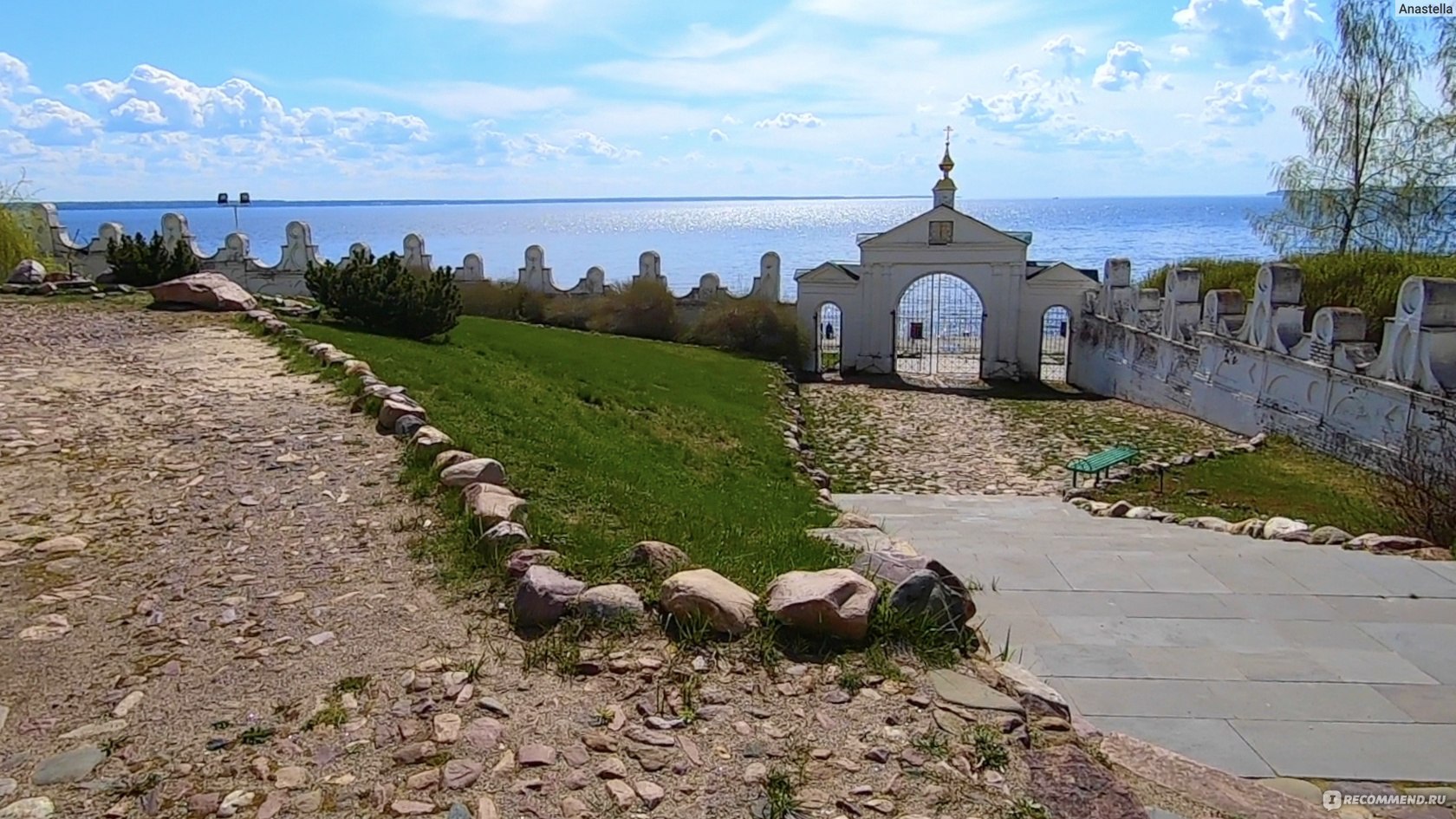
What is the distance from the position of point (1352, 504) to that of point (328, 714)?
41.1 ft

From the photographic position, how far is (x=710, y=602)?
14.1 feet

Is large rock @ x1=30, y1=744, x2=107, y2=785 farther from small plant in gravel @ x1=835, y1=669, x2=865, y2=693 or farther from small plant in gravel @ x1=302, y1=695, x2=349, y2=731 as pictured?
small plant in gravel @ x1=835, y1=669, x2=865, y2=693

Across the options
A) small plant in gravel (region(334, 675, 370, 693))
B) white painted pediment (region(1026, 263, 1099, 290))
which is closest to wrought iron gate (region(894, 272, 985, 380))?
white painted pediment (region(1026, 263, 1099, 290))

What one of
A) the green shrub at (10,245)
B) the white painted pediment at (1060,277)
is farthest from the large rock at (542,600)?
the white painted pediment at (1060,277)

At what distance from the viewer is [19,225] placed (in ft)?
67.7

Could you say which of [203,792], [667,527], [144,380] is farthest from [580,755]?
[144,380]

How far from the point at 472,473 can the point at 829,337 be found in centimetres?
2656

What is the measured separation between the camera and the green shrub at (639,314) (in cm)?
2966

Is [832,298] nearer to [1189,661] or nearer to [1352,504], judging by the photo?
[1352,504]

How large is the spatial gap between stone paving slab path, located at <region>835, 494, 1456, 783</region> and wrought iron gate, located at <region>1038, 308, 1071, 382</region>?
22746mm

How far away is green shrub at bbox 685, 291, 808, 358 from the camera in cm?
2888

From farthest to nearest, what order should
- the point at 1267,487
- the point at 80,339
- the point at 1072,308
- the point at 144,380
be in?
the point at 1072,308, the point at 1267,487, the point at 80,339, the point at 144,380

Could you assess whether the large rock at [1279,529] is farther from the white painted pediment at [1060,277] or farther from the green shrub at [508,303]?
the green shrub at [508,303]

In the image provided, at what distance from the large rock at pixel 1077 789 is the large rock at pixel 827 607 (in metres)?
0.98
